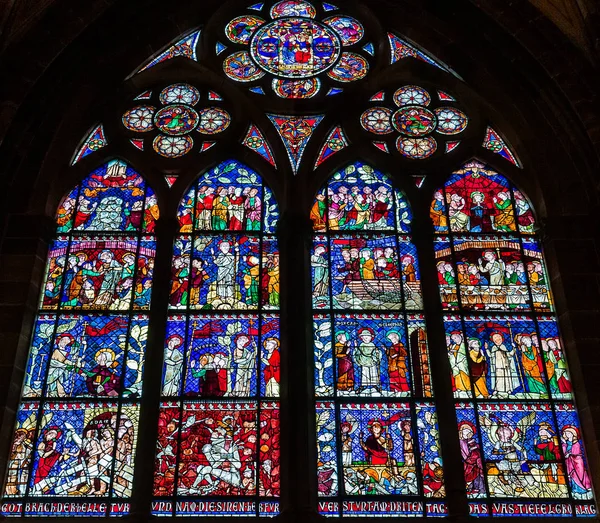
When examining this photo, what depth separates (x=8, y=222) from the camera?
32.9ft

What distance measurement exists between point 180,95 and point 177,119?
17.0 inches

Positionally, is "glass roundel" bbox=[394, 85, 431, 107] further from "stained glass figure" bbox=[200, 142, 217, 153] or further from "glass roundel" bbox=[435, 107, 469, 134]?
"stained glass figure" bbox=[200, 142, 217, 153]

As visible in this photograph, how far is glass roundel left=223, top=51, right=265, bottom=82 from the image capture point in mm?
11633

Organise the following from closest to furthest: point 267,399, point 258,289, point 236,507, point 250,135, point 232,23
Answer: point 236,507
point 267,399
point 258,289
point 250,135
point 232,23

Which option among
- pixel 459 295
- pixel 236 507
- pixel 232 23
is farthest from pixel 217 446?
pixel 232 23

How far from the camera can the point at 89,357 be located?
9508 mm

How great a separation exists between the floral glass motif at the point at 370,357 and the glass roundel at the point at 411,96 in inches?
47.1

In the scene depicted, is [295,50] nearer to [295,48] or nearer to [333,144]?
[295,48]

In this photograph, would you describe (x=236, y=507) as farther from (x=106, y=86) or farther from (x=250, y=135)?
(x=106, y=86)

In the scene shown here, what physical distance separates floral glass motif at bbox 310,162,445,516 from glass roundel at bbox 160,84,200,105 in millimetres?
Answer: 2167

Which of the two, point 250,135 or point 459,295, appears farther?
point 250,135

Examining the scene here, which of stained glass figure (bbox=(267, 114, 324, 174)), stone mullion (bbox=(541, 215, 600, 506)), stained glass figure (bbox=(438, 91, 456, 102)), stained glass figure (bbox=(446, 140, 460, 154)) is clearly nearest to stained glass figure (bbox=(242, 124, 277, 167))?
stained glass figure (bbox=(267, 114, 324, 174))

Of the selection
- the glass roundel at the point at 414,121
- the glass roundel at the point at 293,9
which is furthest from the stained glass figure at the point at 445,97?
the glass roundel at the point at 293,9

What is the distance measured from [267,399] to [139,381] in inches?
52.5
